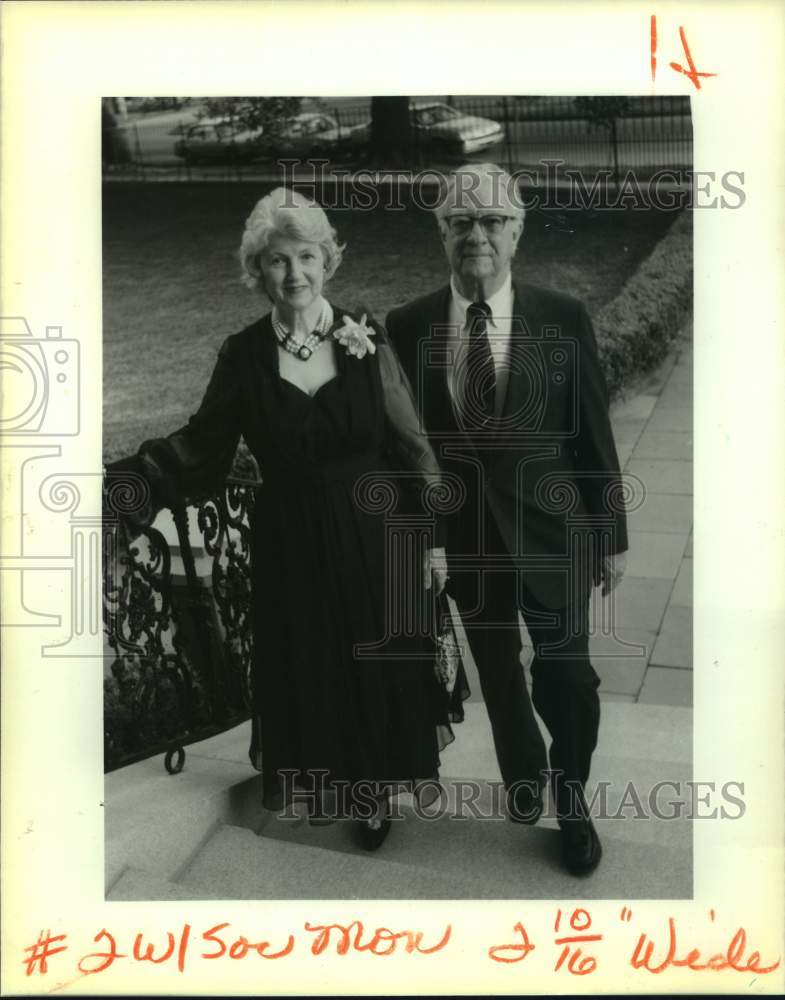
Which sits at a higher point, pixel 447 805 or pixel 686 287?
pixel 686 287

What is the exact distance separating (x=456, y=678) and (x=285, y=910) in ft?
2.64

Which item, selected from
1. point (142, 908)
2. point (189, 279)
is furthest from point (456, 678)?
point (189, 279)

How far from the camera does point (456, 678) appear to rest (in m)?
3.74

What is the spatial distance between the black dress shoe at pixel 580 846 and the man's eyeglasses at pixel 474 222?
1.67 metres

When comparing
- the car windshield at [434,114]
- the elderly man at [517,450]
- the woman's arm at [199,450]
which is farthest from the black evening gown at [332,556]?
the car windshield at [434,114]

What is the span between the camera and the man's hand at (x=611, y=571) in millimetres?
3672

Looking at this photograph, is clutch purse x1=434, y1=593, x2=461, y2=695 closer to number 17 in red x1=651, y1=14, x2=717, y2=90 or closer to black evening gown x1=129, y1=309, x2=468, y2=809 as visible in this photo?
black evening gown x1=129, y1=309, x2=468, y2=809

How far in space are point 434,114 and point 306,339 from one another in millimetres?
704

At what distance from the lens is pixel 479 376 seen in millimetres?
3611

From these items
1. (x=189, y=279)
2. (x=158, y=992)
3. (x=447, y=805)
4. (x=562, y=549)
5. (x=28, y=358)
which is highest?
(x=189, y=279)

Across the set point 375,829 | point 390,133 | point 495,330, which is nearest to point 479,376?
point 495,330

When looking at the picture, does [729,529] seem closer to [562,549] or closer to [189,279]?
[562,549]

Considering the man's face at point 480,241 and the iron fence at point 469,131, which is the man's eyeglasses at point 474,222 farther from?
the iron fence at point 469,131

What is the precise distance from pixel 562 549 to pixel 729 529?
48 centimetres
